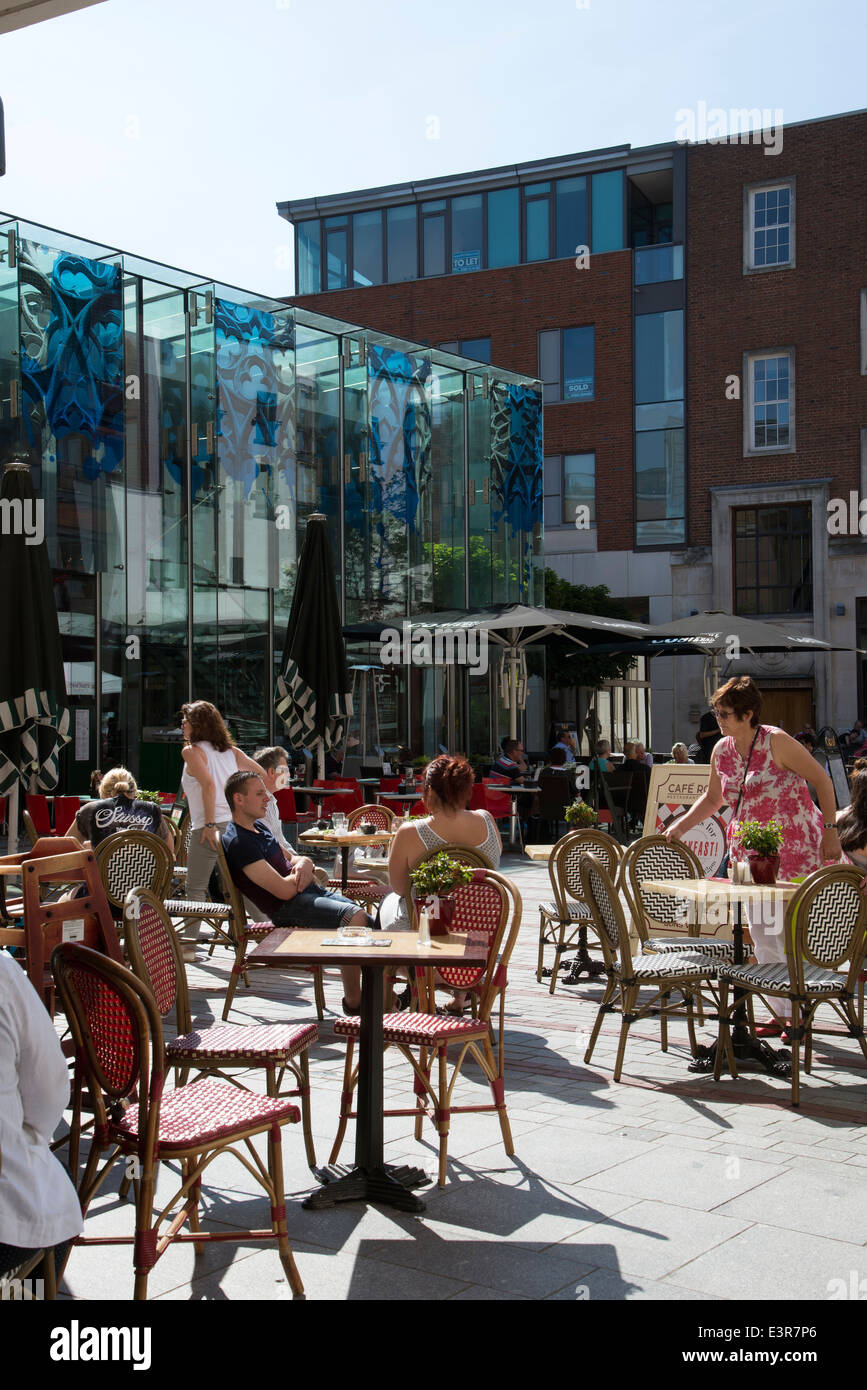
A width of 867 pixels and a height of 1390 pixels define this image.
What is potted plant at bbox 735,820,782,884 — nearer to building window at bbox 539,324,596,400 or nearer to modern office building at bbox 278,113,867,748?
modern office building at bbox 278,113,867,748

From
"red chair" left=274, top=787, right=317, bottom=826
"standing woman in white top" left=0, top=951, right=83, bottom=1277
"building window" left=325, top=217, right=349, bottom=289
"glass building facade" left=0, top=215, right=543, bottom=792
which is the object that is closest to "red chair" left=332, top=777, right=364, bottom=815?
"red chair" left=274, top=787, right=317, bottom=826

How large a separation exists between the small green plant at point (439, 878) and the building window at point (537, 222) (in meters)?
32.3

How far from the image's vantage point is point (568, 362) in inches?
1364

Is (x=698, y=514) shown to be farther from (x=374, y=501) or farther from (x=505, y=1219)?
(x=505, y=1219)

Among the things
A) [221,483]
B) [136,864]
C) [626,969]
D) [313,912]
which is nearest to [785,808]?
[626,969]

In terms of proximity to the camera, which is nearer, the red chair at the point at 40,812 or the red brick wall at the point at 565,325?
the red chair at the point at 40,812

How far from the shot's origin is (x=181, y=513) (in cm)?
1895

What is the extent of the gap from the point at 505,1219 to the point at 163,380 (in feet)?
53.5

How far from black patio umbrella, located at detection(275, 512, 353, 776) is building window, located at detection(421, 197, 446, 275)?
24539mm

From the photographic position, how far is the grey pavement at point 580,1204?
3730 millimetres

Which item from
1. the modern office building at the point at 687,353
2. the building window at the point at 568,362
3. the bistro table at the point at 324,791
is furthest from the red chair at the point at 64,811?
the building window at the point at 568,362

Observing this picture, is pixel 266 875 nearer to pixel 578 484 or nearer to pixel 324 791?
pixel 324 791

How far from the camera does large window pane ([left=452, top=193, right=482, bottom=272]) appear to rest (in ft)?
118

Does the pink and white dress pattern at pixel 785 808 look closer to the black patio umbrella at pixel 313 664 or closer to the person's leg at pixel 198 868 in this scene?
the person's leg at pixel 198 868
